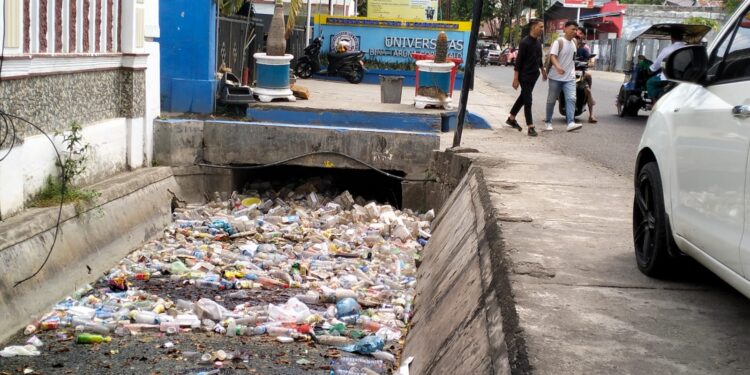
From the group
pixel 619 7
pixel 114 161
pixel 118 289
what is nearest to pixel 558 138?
pixel 114 161

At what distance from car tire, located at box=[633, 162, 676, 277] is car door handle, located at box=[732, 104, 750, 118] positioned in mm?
1033

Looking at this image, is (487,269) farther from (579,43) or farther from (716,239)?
(579,43)

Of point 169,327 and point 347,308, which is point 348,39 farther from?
point 169,327

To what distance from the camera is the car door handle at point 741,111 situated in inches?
151

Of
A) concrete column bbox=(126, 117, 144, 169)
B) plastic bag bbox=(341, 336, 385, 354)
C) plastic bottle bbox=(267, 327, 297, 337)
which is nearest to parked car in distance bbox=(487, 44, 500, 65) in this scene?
concrete column bbox=(126, 117, 144, 169)

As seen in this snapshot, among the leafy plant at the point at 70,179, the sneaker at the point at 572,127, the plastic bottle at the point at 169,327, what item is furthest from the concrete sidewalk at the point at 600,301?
the sneaker at the point at 572,127

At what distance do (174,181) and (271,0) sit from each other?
2160 centimetres

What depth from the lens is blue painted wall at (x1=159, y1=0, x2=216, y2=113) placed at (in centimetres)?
1279

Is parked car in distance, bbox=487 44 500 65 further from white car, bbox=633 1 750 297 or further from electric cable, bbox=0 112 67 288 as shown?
white car, bbox=633 1 750 297

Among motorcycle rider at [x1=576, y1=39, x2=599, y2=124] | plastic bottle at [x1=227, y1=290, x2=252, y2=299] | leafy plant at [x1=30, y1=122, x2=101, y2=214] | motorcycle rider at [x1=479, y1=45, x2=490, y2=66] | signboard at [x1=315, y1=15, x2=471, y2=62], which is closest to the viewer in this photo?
leafy plant at [x1=30, y1=122, x2=101, y2=214]

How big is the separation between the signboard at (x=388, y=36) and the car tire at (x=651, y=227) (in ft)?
65.8

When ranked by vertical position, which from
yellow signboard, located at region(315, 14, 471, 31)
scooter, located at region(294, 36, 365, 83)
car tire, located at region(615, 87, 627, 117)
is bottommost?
car tire, located at region(615, 87, 627, 117)

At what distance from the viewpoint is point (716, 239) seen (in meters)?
4.04

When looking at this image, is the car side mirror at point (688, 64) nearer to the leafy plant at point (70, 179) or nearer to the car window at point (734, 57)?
the car window at point (734, 57)
